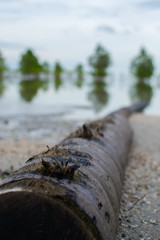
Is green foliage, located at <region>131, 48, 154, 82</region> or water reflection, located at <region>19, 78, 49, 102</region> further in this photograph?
green foliage, located at <region>131, 48, 154, 82</region>

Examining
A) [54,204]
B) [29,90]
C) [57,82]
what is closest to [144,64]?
[57,82]

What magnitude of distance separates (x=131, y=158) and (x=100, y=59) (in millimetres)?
103104

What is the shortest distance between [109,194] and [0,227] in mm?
1442

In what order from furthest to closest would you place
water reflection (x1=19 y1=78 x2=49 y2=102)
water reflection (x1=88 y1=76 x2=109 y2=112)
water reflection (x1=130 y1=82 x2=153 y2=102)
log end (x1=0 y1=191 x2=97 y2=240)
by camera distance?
1. water reflection (x1=130 y1=82 x2=153 y2=102)
2. water reflection (x1=19 y1=78 x2=49 y2=102)
3. water reflection (x1=88 y1=76 x2=109 y2=112)
4. log end (x1=0 y1=191 x2=97 y2=240)

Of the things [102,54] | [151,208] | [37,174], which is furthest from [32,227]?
[102,54]

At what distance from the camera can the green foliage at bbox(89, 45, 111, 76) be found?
108812 mm

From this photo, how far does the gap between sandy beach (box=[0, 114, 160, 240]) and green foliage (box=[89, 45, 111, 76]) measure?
95290mm

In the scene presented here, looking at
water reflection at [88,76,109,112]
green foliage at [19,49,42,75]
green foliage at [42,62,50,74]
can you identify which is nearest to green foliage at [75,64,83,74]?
green foliage at [42,62,50,74]

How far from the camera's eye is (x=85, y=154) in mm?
3998

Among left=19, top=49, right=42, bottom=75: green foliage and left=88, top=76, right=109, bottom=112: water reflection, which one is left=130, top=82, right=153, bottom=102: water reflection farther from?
left=19, top=49, right=42, bottom=75: green foliage

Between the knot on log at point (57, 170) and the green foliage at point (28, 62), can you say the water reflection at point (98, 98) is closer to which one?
the knot on log at point (57, 170)

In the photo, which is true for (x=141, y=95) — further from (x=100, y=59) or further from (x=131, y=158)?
(x=100, y=59)

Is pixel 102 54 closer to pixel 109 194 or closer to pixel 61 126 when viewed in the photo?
pixel 61 126

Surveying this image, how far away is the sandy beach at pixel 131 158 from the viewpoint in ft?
14.8
